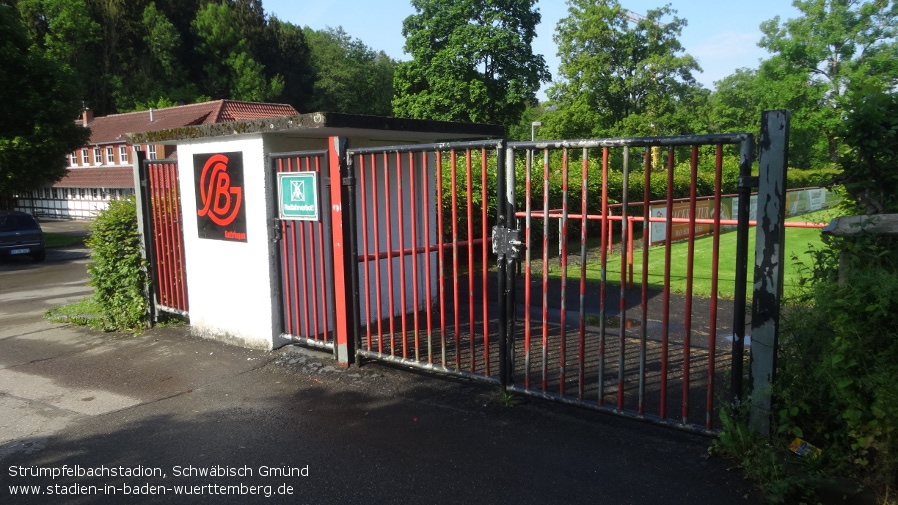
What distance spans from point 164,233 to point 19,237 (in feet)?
51.3

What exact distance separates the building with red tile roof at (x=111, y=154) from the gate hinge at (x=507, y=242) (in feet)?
107

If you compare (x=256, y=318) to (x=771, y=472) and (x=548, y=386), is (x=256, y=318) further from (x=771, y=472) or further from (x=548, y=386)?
(x=771, y=472)

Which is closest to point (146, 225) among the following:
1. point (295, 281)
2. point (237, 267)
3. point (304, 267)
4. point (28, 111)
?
point (237, 267)

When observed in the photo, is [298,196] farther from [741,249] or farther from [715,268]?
[741,249]

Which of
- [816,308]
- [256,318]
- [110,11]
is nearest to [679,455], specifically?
[816,308]

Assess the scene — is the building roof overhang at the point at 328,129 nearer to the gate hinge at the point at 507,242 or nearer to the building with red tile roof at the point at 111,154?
the gate hinge at the point at 507,242

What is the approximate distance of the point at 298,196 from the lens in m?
6.49

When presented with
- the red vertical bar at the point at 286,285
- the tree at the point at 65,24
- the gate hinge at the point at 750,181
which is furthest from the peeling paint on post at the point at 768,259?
the tree at the point at 65,24

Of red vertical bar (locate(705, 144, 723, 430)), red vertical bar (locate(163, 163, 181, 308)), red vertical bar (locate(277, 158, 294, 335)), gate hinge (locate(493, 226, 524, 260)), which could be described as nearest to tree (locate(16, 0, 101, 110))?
red vertical bar (locate(163, 163, 181, 308))

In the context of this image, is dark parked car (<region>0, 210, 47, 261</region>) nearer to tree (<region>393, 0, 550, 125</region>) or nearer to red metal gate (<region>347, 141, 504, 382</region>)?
red metal gate (<region>347, 141, 504, 382</region>)

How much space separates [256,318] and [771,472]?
5220 mm

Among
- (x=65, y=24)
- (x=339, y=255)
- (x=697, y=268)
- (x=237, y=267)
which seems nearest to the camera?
(x=339, y=255)

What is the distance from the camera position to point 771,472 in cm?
368

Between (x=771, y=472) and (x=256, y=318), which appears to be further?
(x=256, y=318)
